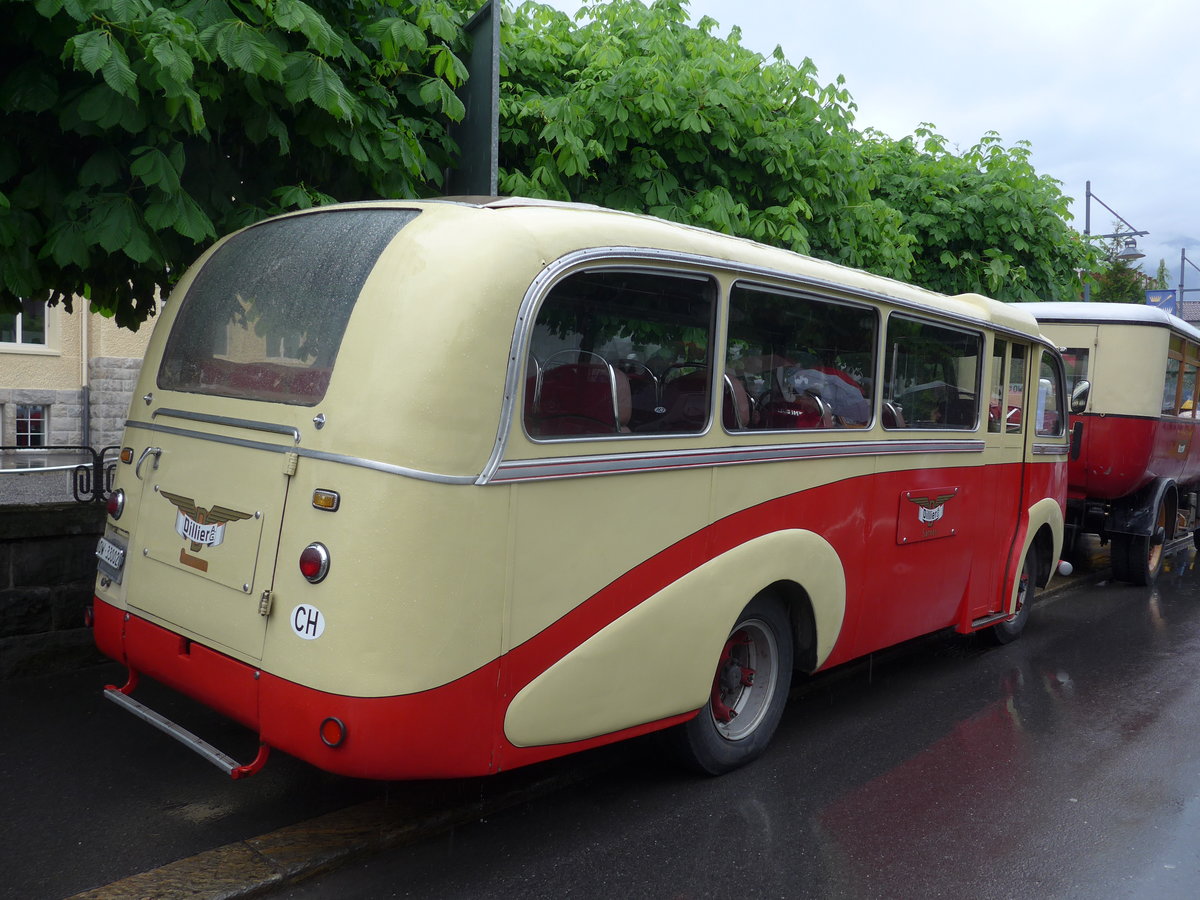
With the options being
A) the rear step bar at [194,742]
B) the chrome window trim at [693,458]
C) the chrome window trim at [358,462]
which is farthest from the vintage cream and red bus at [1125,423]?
the rear step bar at [194,742]

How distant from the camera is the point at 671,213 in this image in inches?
328

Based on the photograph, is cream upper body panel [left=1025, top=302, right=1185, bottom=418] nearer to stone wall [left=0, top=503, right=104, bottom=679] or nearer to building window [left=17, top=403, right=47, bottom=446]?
stone wall [left=0, top=503, right=104, bottom=679]

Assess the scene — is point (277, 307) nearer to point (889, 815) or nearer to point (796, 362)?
point (796, 362)

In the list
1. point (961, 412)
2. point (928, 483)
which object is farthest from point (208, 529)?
point (961, 412)

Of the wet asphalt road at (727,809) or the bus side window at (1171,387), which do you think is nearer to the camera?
the wet asphalt road at (727,809)

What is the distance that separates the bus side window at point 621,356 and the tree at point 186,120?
6.04 feet

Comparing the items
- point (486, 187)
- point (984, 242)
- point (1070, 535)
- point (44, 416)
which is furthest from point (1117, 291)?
point (486, 187)

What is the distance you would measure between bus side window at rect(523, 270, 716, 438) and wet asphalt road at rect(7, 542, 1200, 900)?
A: 5.10 ft

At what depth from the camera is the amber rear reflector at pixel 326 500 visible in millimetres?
3352

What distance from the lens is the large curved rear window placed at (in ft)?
12.0

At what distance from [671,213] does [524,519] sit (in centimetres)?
534

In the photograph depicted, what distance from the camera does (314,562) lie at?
335cm

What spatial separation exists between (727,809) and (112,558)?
8.89 feet

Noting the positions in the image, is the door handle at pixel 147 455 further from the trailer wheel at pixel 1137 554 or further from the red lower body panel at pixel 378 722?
the trailer wheel at pixel 1137 554
